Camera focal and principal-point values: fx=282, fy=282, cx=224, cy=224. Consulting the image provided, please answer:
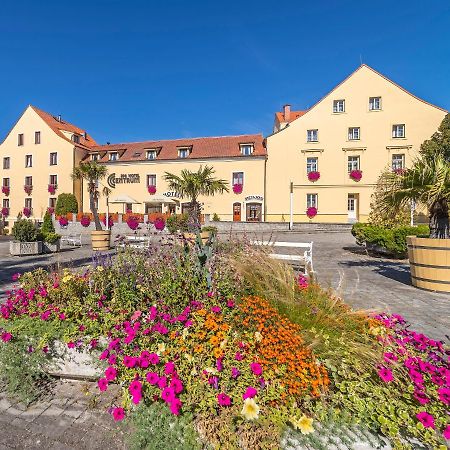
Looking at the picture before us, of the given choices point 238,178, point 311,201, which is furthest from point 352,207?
point 238,178

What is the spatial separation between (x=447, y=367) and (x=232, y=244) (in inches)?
122

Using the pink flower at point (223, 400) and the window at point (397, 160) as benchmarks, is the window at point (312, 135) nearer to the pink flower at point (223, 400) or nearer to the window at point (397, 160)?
the window at point (397, 160)

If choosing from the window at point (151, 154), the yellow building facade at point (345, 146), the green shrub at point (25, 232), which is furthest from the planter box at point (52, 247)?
the window at point (151, 154)

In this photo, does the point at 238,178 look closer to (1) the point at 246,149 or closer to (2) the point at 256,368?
(1) the point at 246,149

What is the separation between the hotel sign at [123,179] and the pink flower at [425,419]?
34.0 metres

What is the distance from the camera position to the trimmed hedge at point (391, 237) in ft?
32.8

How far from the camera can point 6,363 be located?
257cm

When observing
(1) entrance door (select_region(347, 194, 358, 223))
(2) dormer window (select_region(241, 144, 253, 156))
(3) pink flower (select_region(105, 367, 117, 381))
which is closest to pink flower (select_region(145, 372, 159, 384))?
(3) pink flower (select_region(105, 367, 117, 381))

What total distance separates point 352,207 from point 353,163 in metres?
4.44

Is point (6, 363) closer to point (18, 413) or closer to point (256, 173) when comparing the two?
point (18, 413)

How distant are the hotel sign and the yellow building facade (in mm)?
15358

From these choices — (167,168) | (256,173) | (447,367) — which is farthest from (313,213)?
(447,367)

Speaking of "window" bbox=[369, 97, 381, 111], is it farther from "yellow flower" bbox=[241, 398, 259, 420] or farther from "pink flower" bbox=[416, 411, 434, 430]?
"yellow flower" bbox=[241, 398, 259, 420]

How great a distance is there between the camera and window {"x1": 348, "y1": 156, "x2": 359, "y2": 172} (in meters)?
28.2
